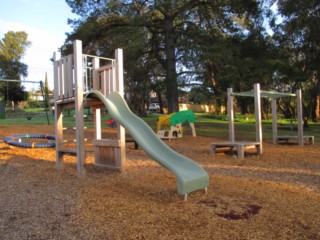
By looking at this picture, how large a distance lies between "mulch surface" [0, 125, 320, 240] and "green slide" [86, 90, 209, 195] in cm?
25

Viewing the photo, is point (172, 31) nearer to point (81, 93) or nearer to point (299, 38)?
point (299, 38)

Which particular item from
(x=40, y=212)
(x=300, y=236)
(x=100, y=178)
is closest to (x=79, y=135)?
(x=100, y=178)

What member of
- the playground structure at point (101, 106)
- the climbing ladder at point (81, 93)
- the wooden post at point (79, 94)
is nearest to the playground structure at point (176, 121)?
the playground structure at point (101, 106)

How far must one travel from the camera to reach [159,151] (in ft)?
19.1

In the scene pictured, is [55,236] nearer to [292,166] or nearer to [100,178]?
[100,178]

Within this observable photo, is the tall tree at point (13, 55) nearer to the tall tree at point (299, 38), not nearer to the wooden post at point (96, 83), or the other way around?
the tall tree at point (299, 38)

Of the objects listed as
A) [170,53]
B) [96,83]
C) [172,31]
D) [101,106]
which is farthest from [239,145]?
[172,31]

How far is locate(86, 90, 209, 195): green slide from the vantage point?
Answer: 494 centimetres

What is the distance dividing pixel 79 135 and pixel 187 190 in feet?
9.57

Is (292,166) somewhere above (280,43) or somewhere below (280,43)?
below

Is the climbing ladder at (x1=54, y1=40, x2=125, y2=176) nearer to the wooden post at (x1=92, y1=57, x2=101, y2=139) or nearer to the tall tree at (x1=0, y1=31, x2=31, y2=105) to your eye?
the wooden post at (x1=92, y1=57, x2=101, y2=139)

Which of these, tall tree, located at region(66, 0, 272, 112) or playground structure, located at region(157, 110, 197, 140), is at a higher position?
tall tree, located at region(66, 0, 272, 112)

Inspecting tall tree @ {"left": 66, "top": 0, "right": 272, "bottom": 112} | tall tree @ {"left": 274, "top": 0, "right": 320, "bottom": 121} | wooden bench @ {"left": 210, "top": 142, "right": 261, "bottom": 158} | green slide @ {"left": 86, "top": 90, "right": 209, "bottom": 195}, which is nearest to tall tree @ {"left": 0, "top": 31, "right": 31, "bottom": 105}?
tall tree @ {"left": 66, "top": 0, "right": 272, "bottom": 112}

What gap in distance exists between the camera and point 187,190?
15.8ft
